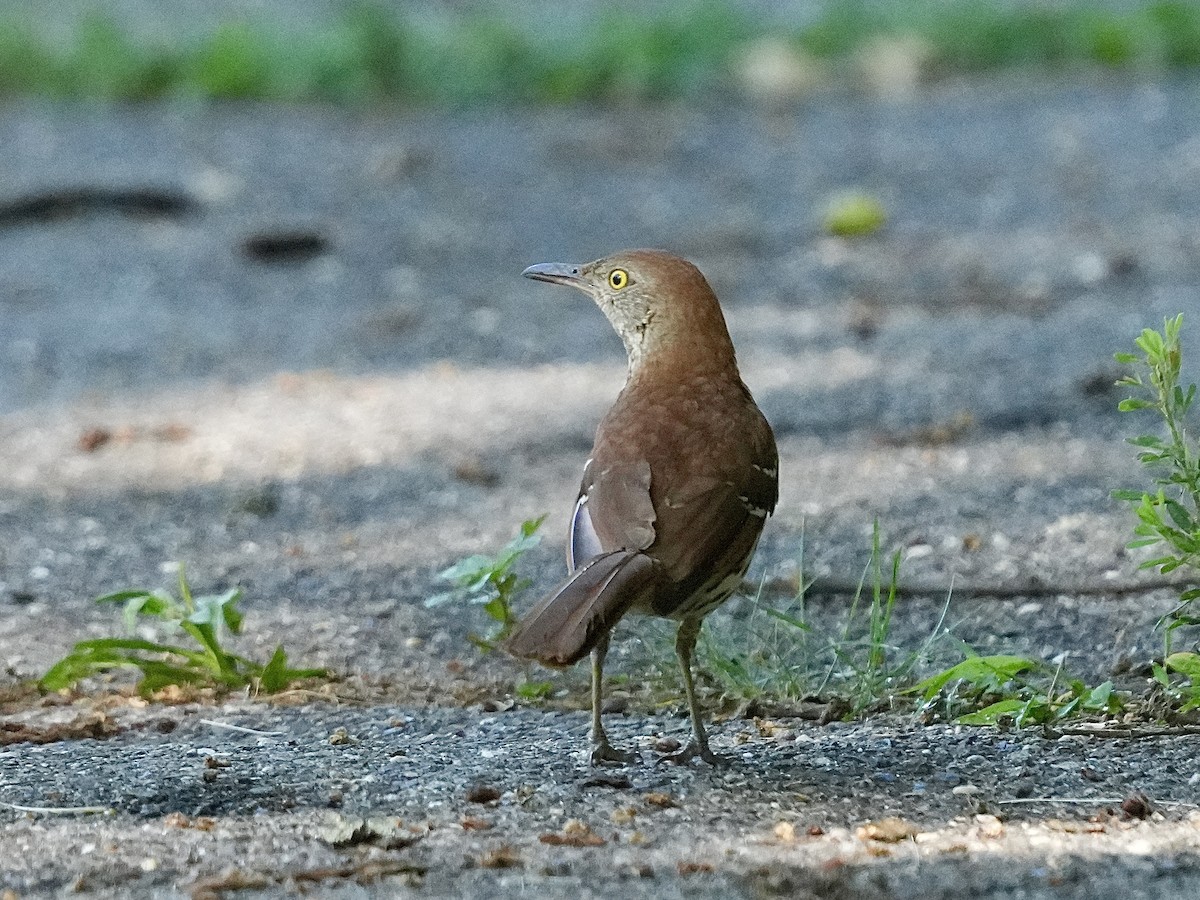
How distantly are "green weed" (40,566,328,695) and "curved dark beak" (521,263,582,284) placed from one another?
0.98m

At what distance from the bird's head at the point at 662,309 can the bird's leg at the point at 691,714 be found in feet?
1.85

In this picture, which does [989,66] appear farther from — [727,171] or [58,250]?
[58,250]

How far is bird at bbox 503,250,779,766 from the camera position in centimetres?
344

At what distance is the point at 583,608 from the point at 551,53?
32.8 ft

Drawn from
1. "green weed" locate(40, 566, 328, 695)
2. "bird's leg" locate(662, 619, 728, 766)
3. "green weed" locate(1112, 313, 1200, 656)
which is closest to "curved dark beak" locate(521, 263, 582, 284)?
"bird's leg" locate(662, 619, 728, 766)

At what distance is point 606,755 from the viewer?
3701 millimetres

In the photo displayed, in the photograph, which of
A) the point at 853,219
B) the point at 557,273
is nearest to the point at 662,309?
the point at 557,273

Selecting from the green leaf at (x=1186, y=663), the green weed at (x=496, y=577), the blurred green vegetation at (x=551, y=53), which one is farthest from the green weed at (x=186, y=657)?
the blurred green vegetation at (x=551, y=53)

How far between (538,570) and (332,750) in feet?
4.90

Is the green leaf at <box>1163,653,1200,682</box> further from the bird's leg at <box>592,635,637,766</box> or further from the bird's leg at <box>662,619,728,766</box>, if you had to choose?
the bird's leg at <box>592,635,637,766</box>

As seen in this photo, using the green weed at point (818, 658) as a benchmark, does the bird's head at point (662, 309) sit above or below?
above

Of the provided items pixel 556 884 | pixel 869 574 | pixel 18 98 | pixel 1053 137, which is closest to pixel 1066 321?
pixel 869 574

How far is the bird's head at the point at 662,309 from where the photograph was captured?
4.04 m

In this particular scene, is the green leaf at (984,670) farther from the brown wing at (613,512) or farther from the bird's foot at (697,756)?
the brown wing at (613,512)
